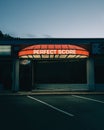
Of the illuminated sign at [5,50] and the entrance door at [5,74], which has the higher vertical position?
the illuminated sign at [5,50]

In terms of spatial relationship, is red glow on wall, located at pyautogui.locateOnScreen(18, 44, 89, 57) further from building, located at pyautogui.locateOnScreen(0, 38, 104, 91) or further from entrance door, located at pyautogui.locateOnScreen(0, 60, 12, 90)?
entrance door, located at pyautogui.locateOnScreen(0, 60, 12, 90)

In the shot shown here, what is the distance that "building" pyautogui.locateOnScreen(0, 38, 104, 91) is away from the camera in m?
27.2

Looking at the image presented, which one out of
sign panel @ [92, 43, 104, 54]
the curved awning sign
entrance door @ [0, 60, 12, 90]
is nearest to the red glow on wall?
the curved awning sign

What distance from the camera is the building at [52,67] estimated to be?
27.2 m

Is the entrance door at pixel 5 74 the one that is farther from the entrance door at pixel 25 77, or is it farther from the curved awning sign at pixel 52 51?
the curved awning sign at pixel 52 51

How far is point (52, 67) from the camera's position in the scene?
28.2m

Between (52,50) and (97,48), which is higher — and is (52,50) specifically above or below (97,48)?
below

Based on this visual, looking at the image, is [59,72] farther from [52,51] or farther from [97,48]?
[97,48]

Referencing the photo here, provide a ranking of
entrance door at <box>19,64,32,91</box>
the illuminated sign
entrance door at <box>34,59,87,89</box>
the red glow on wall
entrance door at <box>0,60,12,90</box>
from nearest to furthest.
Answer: the red glow on wall < the illuminated sign < entrance door at <box>19,64,32,91</box> < entrance door at <box>0,60,12,90</box> < entrance door at <box>34,59,87,89</box>

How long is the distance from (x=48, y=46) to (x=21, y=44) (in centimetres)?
313

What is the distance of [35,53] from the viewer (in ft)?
81.4

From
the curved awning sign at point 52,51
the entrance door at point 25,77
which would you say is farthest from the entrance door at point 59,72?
the curved awning sign at point 52,51

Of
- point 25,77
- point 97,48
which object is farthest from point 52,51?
point 97,48

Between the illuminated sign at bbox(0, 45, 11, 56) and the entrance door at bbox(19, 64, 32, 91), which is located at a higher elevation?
the illuminated sign at bbox(0, 45, 11, 56)
